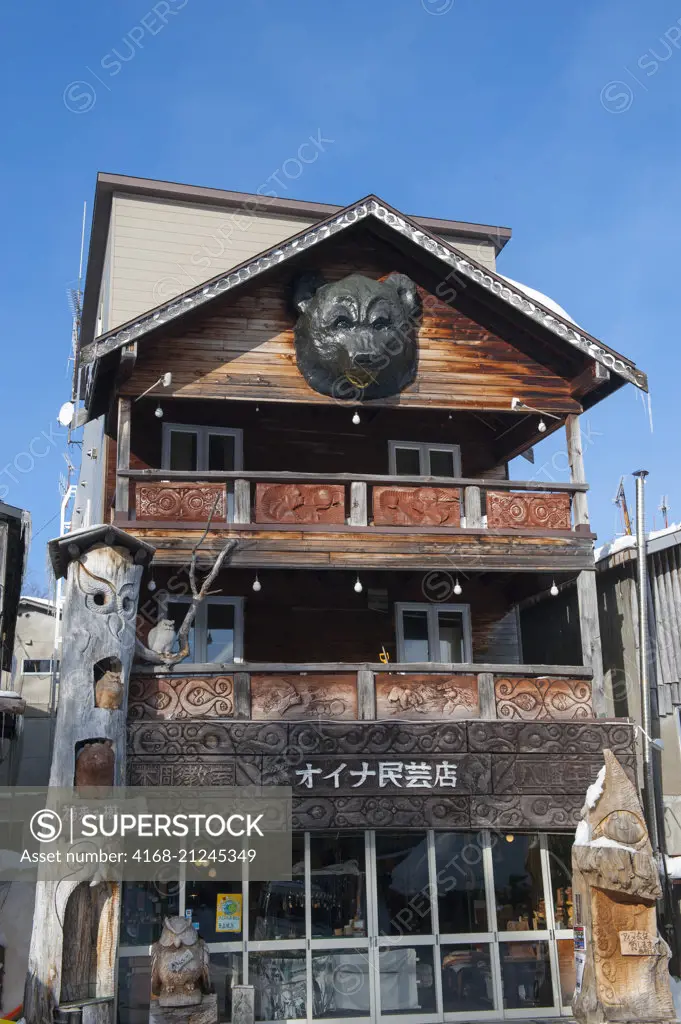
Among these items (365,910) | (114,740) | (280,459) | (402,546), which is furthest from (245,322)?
(365,910)

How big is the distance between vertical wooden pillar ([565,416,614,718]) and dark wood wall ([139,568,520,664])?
8.19 ft

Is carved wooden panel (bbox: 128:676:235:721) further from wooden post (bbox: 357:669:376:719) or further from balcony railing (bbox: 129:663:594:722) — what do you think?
wooden post (bbox: 357:669:376:719)

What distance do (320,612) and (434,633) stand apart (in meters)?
1.85

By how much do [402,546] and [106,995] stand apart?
6703 mm

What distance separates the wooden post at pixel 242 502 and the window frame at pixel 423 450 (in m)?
3.52

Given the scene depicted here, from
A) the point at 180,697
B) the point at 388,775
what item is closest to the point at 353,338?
the point at 180,697

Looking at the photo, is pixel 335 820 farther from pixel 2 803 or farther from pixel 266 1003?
pixel 2 803

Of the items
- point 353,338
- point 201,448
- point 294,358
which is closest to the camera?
point 353,338

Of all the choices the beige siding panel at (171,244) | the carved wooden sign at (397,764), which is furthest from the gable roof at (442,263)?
the carved wooden sign at (397,764)

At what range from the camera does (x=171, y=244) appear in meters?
20.4

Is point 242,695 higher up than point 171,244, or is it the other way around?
point 171,244

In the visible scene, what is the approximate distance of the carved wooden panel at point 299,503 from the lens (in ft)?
49.6

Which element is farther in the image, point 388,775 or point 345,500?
point 345,500

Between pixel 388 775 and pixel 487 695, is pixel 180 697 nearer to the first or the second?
pixel 388 775
